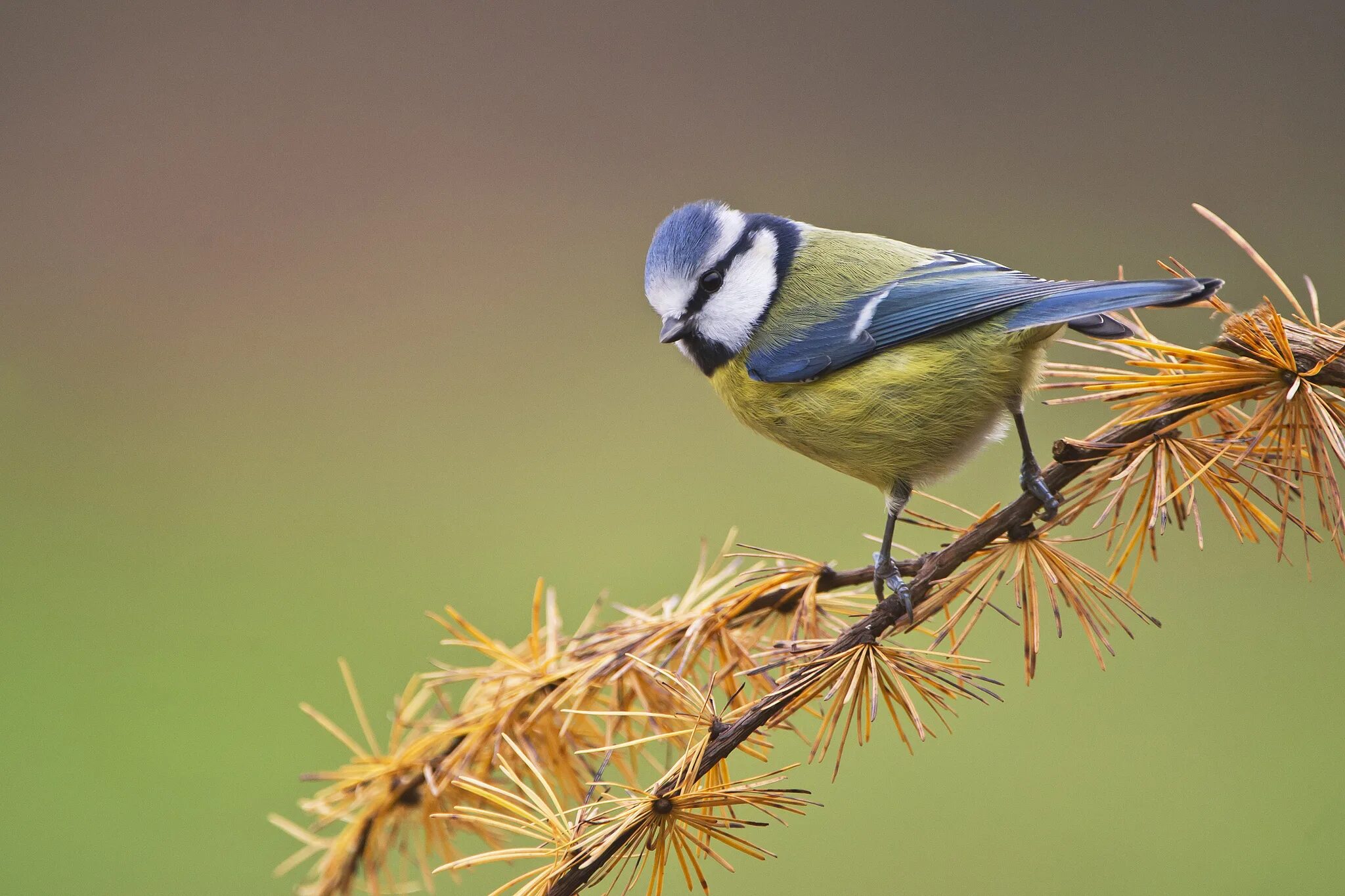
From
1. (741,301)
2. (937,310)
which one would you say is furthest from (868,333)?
(741,301)

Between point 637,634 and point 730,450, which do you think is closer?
point 637,634

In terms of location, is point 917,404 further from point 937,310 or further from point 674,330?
point 674,330

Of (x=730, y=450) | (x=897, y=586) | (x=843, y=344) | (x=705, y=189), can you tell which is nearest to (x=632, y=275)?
(x=705, y=189)

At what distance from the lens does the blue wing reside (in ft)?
2.72

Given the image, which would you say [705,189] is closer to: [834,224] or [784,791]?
[834,224]

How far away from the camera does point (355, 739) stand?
210 cm

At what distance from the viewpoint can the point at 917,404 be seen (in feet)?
2.96

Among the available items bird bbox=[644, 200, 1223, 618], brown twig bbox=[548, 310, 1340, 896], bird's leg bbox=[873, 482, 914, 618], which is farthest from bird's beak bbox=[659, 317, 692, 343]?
brown twig bbox=[548, 310, 1340, 896]

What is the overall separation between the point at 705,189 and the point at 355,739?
164 cm

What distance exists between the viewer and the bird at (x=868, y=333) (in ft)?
2.92

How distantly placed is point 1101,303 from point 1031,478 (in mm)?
152

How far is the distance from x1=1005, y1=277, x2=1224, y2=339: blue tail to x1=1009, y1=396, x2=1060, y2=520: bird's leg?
7 cm

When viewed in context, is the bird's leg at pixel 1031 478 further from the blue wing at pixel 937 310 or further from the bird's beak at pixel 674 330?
the bird's beak at pixel 674 330

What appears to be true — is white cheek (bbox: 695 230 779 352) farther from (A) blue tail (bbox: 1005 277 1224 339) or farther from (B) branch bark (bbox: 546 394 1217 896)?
(B) branch bark (bbox: 546 394 1217 896)
